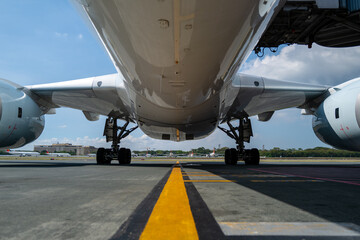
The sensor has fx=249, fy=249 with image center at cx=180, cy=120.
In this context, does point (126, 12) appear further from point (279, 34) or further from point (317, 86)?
point (279, 34)

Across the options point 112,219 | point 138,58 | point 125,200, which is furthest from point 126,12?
point 112,219

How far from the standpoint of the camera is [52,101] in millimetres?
9609

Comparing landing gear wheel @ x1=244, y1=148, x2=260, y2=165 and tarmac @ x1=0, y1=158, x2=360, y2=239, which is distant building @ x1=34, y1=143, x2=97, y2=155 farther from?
tarmac @ x1=0, y1=158, x2=360, y2=239

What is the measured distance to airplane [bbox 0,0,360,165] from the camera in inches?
112

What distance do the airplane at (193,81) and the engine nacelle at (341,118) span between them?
3 centimetres

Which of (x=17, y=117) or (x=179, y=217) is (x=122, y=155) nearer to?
(x=17, y=117)

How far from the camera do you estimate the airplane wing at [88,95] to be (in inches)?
319

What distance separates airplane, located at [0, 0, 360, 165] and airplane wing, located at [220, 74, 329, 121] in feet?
0.13

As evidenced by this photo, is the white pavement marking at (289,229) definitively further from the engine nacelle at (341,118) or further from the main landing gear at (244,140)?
the main landing gear at (244,140)

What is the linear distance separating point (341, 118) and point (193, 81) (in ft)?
18.6

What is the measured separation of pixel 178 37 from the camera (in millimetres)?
3074

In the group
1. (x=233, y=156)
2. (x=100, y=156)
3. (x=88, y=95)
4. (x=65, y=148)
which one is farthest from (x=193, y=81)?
(x=65, y=148)

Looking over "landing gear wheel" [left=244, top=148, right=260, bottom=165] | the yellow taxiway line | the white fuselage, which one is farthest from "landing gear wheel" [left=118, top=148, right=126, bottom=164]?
the yellow taxiway line

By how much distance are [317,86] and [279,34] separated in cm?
410
